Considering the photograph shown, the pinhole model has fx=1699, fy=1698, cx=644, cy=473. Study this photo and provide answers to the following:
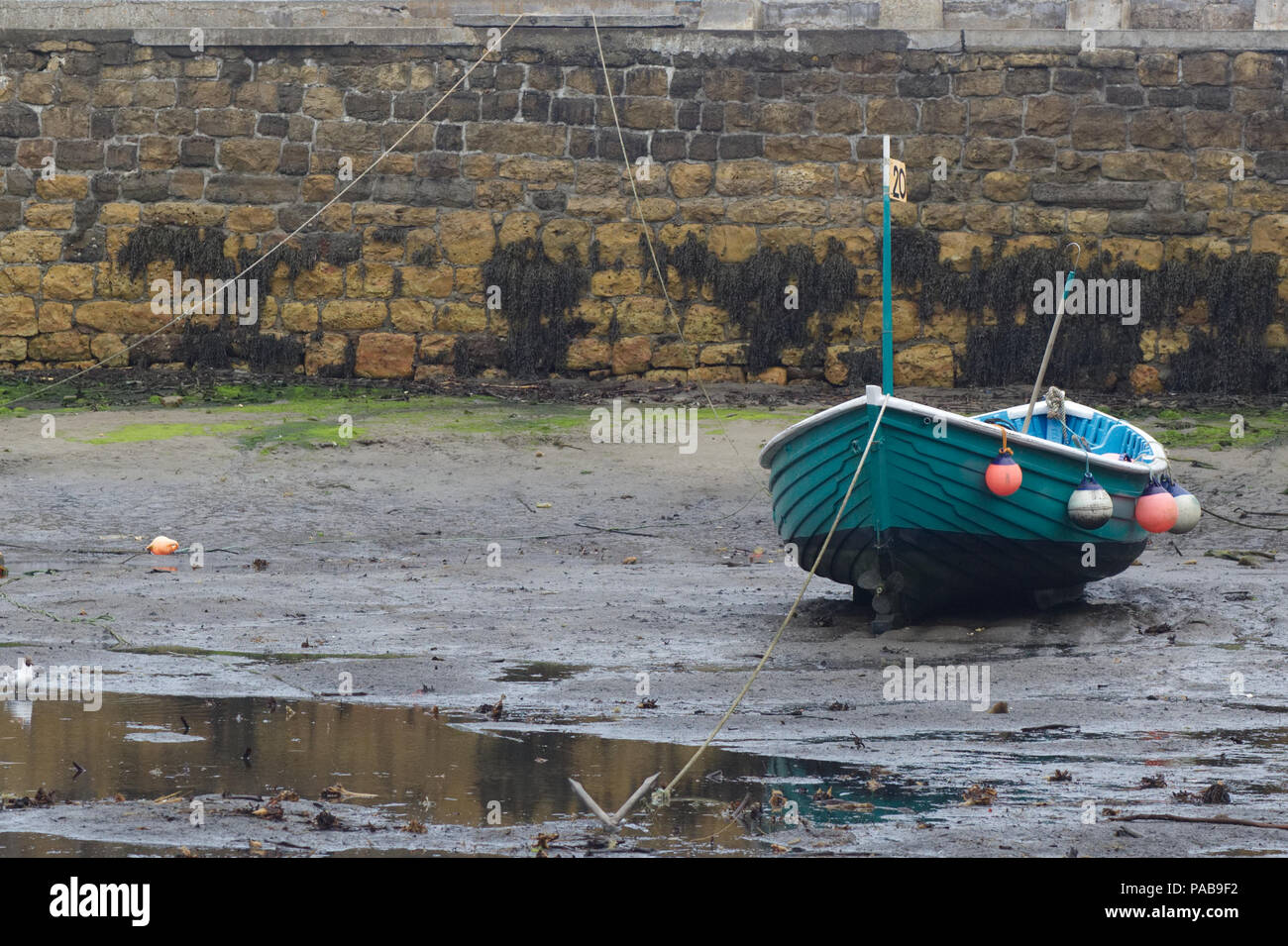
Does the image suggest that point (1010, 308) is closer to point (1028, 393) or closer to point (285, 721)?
point (1028, 393)

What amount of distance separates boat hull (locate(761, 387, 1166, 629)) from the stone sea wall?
583cm

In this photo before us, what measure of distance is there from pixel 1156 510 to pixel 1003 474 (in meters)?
1.08

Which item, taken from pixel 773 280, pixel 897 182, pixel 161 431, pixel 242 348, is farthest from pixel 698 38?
pixel 897 182

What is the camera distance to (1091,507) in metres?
8.71

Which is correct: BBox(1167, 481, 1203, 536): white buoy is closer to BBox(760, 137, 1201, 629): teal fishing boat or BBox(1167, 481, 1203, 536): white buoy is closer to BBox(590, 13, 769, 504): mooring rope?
BBox(760, 137, 1201, 629): teal fishing boat

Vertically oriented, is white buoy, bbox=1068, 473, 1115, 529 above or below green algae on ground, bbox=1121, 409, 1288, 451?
below

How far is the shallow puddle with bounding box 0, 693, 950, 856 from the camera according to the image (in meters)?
5.48

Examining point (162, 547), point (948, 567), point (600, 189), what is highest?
point (600, 189)

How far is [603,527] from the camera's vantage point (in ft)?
37.7

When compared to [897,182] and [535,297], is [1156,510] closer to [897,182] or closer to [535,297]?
[897,182]

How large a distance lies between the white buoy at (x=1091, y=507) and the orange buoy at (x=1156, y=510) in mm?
358

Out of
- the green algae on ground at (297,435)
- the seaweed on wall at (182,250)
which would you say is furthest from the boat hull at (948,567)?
the seaweed on wall at (182,250)

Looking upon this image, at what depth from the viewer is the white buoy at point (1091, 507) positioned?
871cm

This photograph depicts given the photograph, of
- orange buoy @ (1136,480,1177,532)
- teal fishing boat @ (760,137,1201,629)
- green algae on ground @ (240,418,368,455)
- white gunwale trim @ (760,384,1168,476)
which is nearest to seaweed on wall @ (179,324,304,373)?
green algae on ground @ (240,418,368,455)
